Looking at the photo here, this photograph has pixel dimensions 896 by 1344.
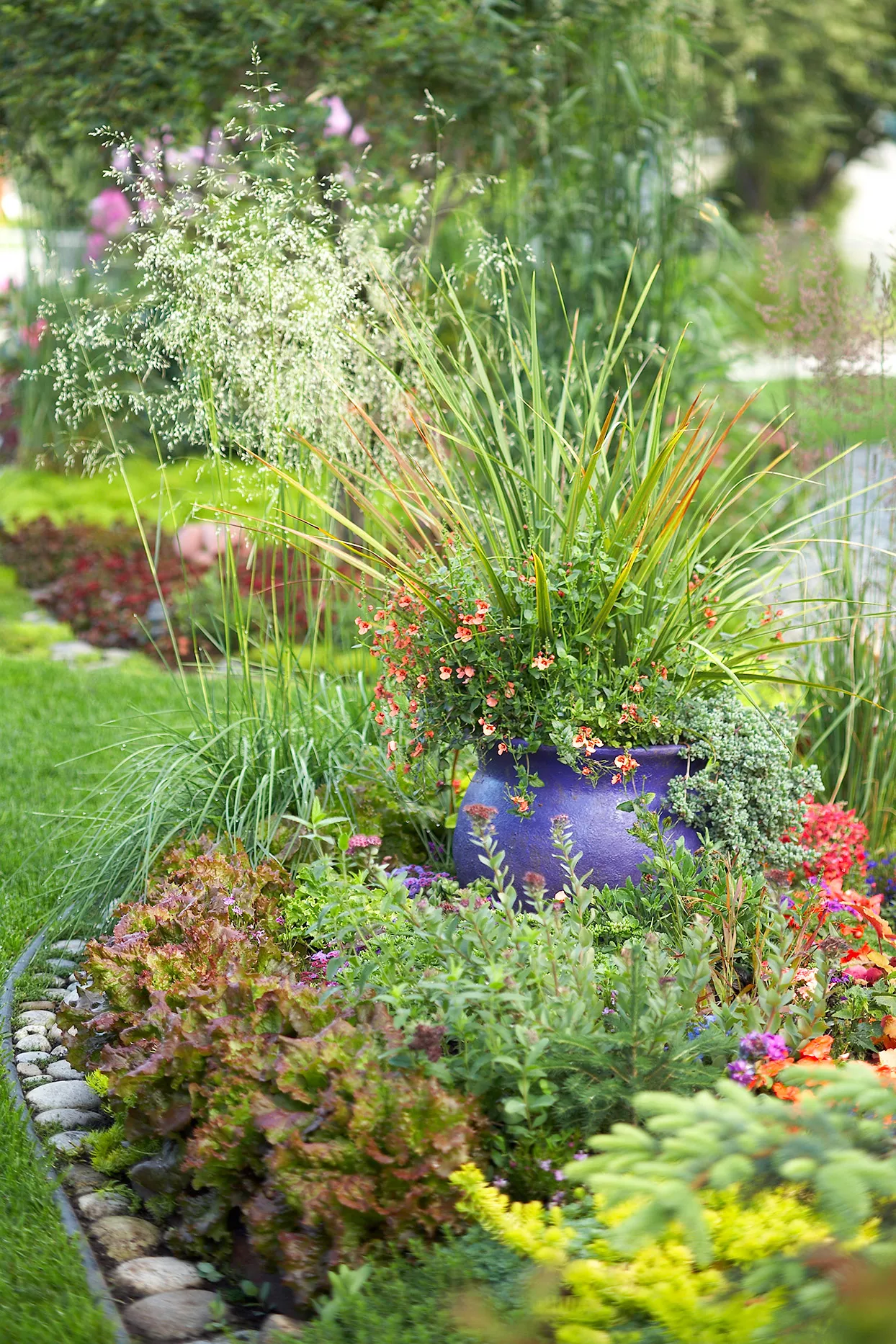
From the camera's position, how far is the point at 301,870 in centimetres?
284

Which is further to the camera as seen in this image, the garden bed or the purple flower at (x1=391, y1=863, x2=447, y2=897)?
the purple flower at (x1=391, y1=863, x2=447, y2=897)

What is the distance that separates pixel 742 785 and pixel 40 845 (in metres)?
1.94

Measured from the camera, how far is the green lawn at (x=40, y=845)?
1.77 metres

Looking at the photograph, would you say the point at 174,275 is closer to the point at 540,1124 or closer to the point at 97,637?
the point at 540,1124

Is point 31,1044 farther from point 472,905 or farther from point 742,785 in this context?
point 742,785

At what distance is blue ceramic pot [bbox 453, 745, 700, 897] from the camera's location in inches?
109

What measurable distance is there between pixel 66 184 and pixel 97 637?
4.33 m

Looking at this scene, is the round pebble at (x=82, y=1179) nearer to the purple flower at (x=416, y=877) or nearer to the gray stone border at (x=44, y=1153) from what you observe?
the gray stone border at (x=44, y=1153)

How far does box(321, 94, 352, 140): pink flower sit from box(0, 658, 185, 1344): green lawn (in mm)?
2866

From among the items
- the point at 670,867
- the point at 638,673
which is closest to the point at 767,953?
the point at 670,867

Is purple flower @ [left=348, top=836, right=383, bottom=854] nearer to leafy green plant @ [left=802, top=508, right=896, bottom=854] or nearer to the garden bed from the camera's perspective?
the garden bed

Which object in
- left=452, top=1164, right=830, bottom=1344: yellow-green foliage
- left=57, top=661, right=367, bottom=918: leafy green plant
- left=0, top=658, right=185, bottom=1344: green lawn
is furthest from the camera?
left=57, top=661, right=367, bottom=918: leafy green plant

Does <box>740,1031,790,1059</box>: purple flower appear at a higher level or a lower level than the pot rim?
lower

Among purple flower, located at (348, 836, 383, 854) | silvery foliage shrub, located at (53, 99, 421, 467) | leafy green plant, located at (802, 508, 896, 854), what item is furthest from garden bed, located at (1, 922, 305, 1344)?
leafy green plant, located at (802, 508, 896, 854)
